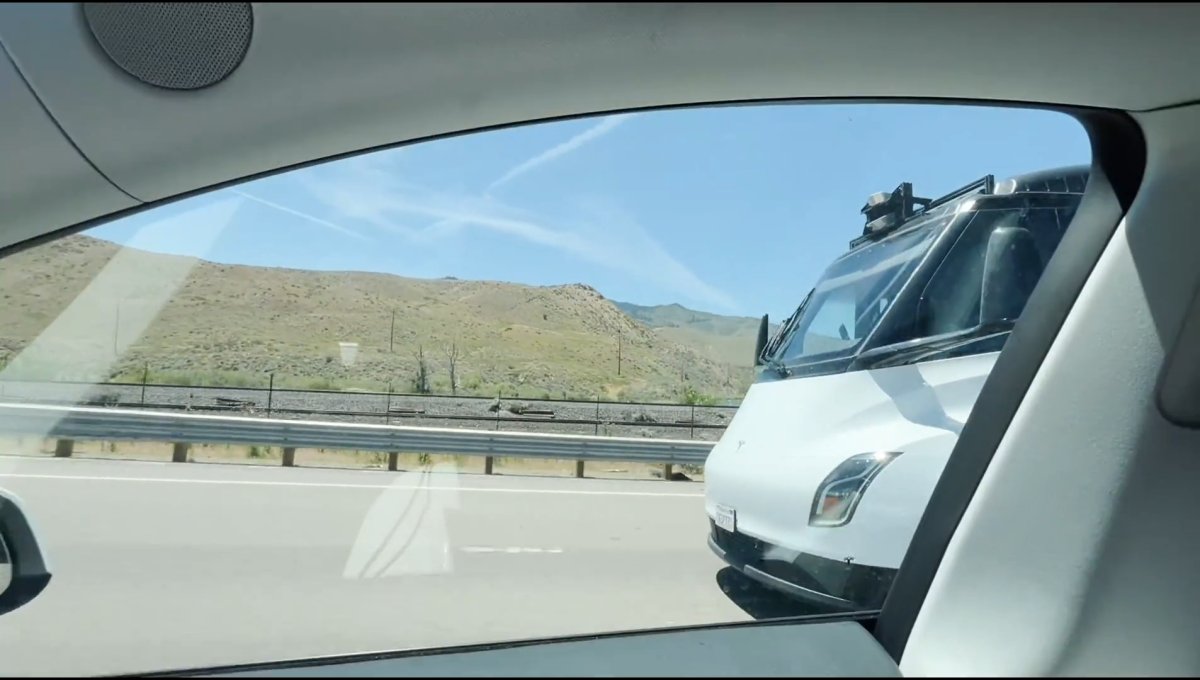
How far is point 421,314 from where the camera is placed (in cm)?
281

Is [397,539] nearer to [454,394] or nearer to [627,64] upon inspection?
[454,394]

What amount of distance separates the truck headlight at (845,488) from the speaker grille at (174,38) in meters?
2.33

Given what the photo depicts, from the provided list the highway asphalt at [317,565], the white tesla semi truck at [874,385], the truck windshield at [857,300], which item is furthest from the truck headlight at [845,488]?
the truck windshield at [857,300]

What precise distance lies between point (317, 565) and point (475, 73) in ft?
7.33

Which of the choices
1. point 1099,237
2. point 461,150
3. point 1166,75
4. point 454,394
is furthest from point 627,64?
point 454,394

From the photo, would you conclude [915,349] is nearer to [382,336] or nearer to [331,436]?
[382,336]

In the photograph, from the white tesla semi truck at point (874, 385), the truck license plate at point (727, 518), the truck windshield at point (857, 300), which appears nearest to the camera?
the white tesla semi truck at point (874, 385)

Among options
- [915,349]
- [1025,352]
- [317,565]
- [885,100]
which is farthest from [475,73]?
[915,349]

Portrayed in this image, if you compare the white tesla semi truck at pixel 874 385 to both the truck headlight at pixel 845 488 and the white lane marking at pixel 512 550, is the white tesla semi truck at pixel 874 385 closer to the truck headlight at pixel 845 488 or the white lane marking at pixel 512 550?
the truck headlight at pixel 845 488

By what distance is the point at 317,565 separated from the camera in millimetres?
3186

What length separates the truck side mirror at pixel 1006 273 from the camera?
9.28ft

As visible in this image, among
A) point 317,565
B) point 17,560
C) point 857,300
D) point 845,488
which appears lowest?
point 317,565

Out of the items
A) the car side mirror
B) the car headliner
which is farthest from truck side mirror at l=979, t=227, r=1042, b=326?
the car side mirror

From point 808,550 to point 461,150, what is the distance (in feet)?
6.05
